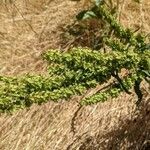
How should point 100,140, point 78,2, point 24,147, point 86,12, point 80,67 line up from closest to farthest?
point 80,67
point 100,140
point 24,147
point 86,12
point 78,2

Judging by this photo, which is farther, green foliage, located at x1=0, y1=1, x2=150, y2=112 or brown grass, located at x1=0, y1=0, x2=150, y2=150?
brown grass, located at x1=0, y1=0, x2=150, y2=150

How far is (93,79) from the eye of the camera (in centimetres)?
115

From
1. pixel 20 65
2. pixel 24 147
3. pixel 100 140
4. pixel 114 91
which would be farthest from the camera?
pixel 20 65

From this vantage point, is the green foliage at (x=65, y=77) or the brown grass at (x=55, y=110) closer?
the green foliage at (x=65, y=77)

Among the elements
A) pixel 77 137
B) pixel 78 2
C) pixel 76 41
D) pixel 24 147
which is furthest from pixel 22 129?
pixel 78 2

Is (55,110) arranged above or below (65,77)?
below

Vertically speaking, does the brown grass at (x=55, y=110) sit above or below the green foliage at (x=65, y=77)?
below

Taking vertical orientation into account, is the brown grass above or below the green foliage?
below

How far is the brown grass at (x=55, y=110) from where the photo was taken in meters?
1.82

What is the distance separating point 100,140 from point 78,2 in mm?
844

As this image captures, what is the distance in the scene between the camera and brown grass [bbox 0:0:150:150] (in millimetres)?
1819

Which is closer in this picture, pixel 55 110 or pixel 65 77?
pixel 65 77

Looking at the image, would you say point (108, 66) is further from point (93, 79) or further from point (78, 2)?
point (78, 2)

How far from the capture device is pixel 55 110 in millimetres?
2008
